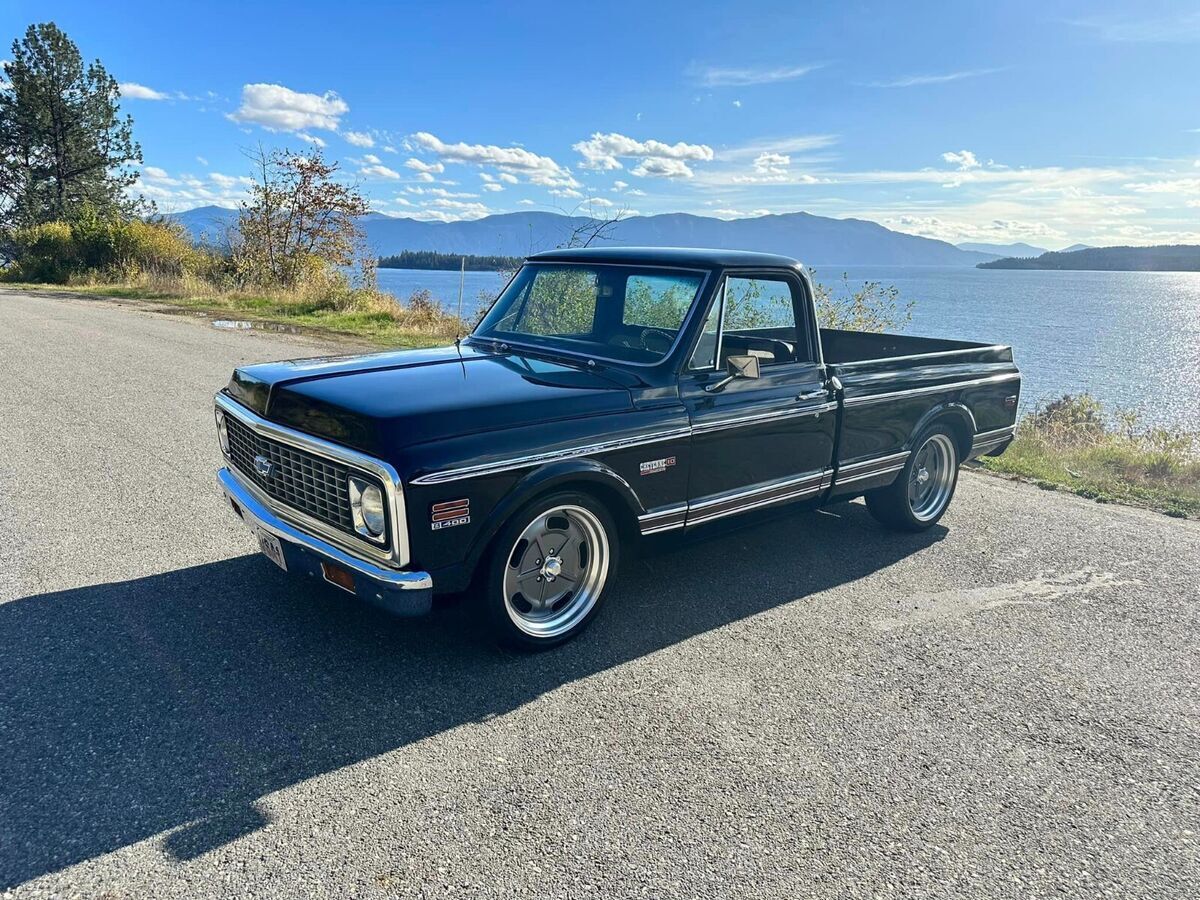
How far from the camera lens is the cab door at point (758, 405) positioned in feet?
13.4

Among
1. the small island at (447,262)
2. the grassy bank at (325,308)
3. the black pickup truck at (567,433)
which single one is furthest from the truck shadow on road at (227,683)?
the small island at (447,262)

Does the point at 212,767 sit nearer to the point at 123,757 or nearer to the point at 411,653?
the point at 123,757

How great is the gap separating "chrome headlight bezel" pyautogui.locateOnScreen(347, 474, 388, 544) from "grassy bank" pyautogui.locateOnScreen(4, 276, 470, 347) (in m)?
11.3

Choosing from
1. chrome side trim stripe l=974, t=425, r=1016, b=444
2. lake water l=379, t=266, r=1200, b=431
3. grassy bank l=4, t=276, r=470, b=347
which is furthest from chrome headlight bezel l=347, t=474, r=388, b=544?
grassy bank l=4, t=276, r=470, b=347

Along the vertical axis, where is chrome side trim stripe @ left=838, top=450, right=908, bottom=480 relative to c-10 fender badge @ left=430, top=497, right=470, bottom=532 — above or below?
below

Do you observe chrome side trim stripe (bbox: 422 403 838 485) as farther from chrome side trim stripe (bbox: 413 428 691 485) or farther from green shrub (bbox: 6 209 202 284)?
green shrub (bbox: 6 209 202 284)

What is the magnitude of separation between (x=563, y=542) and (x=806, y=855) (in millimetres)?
1696

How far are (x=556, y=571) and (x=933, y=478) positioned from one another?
11.3 feet

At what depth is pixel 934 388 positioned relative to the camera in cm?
538

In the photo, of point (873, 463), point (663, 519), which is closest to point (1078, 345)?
point (873, 463)

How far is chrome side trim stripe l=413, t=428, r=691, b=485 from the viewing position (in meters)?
3.04

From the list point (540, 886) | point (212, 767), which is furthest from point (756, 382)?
point (212, 767)

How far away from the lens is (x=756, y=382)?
4.33m

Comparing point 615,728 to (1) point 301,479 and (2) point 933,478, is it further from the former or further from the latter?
(2) point 933,478
